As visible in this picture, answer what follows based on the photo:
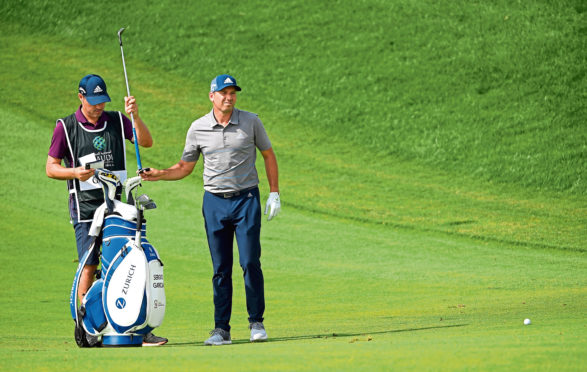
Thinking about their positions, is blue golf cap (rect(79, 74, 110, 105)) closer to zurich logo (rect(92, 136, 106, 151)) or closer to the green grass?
zurich logo (rect(92, 136, 106, 151))

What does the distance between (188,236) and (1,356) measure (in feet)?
38.0

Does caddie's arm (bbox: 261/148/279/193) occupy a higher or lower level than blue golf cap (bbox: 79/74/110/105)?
lower

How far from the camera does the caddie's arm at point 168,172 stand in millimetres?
8273

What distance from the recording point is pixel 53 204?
2002cm

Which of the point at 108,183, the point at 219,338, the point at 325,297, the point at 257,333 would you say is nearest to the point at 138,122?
the point at 108,183

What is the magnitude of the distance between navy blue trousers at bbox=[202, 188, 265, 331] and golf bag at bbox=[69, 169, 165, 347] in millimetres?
614

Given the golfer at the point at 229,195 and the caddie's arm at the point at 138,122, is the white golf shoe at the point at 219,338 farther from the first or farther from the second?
the caddie's arm at the point at 138,122

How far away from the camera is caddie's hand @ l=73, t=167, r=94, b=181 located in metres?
8.07

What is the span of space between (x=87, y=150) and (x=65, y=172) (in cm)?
30

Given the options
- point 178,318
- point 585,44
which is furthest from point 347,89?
point 178,318

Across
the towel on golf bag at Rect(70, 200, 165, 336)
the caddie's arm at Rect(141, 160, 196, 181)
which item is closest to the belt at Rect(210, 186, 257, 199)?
the caddie's arm at Rect(141, 160, 196, 181)

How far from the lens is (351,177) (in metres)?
23.9

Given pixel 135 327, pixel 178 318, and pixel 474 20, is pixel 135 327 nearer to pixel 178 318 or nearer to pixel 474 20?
pixel 178 318

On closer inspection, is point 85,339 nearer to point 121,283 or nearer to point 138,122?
point 121,283
